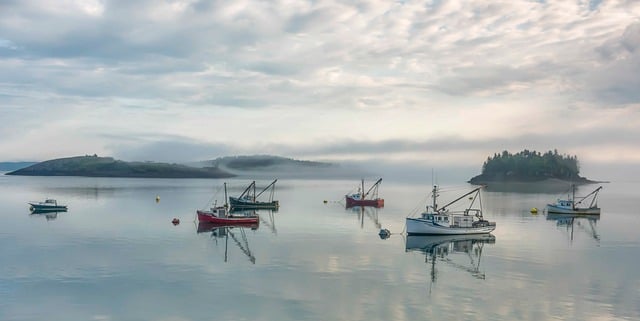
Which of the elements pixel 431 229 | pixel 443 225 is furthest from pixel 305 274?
pixel 443 225

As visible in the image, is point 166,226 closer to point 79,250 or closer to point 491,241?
point 79,250

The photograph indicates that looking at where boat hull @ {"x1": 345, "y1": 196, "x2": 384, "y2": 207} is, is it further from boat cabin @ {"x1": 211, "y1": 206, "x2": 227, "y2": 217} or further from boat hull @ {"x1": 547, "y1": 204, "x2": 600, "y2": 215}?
boat cabin @ {"x1": 211, "y1": 206, "x2": 227, "y2": 217}

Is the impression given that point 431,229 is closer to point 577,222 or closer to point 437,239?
point 437,239

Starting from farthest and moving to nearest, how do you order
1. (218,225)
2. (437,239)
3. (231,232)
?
1. (218,225)
2. (231,232)
3. (437,239)

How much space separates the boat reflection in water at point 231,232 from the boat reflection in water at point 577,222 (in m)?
51.6

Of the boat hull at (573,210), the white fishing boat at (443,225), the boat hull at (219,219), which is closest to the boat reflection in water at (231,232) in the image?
the boat hull at (219,219)

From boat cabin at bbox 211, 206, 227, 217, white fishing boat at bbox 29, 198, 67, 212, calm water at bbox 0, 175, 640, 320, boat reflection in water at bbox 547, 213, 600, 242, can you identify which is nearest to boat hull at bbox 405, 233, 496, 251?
calm water at bbox 0, 175, 640, 320

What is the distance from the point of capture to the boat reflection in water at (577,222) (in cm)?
10354

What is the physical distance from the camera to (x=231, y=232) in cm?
9212

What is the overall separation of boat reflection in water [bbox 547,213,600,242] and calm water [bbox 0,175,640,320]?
3414 millimetres

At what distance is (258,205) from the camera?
149875 mm

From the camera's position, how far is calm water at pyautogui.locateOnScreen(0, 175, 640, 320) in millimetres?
43875

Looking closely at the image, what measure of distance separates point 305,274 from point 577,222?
88.8m

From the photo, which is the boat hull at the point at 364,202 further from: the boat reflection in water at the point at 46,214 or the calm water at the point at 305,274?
the boat reflection in water at the point at 46,214
